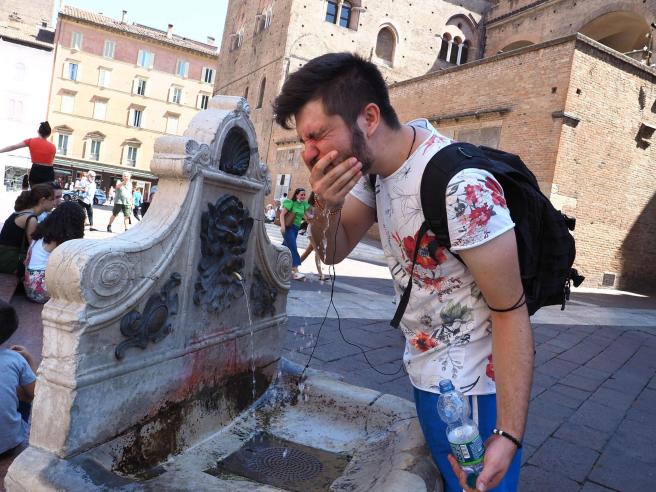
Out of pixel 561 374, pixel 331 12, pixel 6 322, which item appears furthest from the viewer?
pixel 331 12

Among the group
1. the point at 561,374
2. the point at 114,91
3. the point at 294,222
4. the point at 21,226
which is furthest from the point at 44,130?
the point at 114,91

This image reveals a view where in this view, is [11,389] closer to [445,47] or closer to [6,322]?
[6,322]

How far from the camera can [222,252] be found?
2.16m

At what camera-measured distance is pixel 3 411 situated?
208cm

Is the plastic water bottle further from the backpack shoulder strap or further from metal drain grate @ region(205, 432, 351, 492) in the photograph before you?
metal drain grate @ region(205, 432, 351, 492)

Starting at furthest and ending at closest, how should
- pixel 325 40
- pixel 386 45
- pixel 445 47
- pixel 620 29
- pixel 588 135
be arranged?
pixel 445 47, pixel 386 45, pixel 325 40, pixel 620 29, pixel 588 135

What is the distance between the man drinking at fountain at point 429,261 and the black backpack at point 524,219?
40mm

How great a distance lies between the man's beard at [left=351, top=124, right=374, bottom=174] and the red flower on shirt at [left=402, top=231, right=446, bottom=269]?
237 millimetres

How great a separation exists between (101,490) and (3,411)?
879 mm

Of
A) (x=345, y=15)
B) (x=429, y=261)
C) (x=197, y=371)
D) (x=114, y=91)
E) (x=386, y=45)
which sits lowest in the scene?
(x=197, y=371)

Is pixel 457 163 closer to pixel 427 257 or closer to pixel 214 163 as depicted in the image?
pixel 427 257

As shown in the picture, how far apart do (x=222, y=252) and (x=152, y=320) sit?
17.3 inches

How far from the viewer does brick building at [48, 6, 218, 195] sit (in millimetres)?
40344

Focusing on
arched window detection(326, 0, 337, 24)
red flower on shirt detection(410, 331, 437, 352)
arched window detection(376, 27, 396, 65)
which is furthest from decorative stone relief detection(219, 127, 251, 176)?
arched window detection(376, 27, 396, 65)
